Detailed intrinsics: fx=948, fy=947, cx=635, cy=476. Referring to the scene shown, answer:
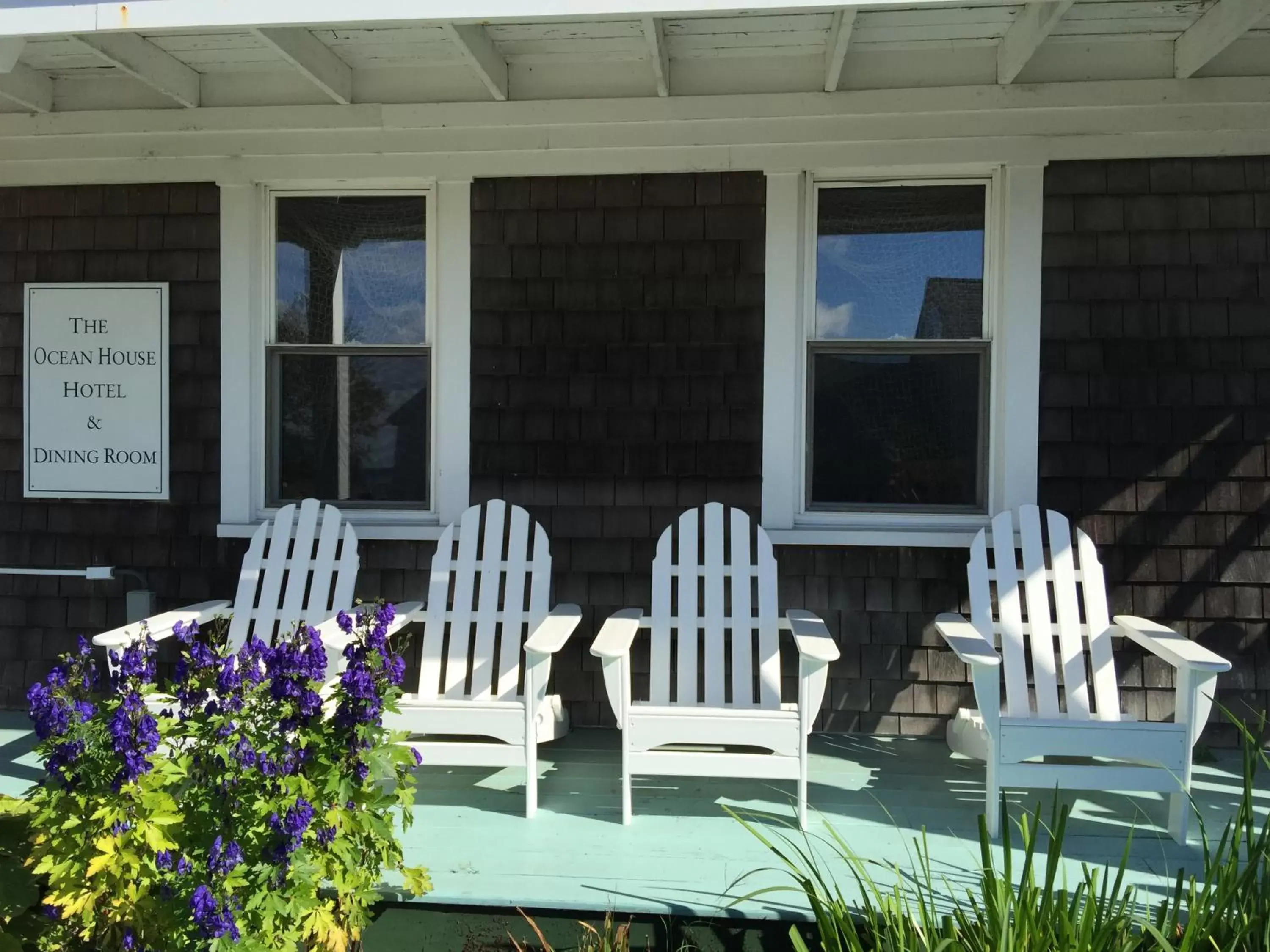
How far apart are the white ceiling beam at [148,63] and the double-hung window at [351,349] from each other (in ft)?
1.62

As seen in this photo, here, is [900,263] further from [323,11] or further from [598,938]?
[598,938]

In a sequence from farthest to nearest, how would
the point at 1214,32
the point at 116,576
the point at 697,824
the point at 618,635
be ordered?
1. the point at 116,576
2. the point at 1214,32
3. the point at 618,635
4. the point at 697,824

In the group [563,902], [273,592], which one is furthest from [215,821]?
[273,592]

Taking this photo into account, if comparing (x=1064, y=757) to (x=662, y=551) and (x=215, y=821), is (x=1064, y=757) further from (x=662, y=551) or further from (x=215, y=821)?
(x=215, y=821)

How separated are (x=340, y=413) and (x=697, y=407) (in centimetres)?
144

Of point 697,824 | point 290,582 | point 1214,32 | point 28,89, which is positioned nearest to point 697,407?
point 697,824

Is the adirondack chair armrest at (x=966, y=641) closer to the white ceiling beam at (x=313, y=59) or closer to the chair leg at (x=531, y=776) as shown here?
the chair leg at (x=531, y=776)

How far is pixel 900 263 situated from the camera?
362 cm

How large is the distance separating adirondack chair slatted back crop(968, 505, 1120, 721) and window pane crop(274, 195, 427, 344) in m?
2.30

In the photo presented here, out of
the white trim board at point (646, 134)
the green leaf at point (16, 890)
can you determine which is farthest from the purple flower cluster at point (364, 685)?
the white trim board at point (646, 134)

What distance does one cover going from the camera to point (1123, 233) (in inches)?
136

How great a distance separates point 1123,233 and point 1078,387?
23.0 inches

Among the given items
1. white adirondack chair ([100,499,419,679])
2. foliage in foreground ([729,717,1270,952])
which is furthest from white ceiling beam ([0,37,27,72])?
foliage in foreground ([729,717,1270,952])

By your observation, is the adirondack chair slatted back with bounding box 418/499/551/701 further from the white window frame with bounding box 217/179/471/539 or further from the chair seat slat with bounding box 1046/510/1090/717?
the chair seat slat with bounding box 1046/510/1090/717
